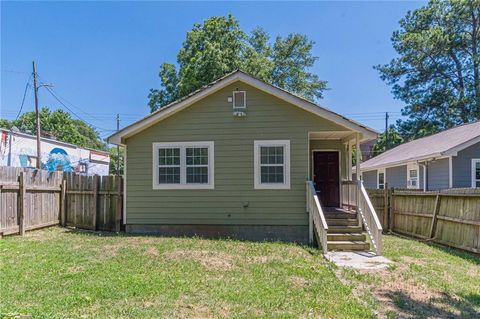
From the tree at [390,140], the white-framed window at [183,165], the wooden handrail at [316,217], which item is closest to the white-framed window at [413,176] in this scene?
the wooden handrail at [316,217]

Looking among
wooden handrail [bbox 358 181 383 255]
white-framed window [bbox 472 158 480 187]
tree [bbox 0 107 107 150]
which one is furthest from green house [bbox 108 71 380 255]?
tree [bbox 0 107 107 150]

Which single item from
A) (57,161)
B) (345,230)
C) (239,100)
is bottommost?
(345,230)

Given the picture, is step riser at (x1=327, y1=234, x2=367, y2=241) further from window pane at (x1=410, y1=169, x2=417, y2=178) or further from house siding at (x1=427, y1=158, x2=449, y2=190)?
window pane at (x1=410, y1=169, x2=417, y2=178)

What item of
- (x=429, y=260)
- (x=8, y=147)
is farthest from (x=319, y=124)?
(x=8, y=147)

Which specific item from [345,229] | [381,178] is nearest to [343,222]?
[345,229]

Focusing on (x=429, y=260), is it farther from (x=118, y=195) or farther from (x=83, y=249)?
(x=118, y=195)

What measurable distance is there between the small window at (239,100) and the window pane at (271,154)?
51.9 inches

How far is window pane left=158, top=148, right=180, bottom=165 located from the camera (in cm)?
1034

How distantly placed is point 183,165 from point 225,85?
2559 millimetres

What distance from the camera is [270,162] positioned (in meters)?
10.0

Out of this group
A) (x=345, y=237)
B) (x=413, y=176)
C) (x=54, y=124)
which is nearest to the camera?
(x=345, y=237)

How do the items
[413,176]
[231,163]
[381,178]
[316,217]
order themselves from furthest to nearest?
[381,178] → [413,176] → [231,163] → [316,217]

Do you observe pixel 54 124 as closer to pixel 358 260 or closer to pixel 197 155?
pixel 197 155

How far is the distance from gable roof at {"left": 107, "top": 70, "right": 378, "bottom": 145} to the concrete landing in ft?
11.1
